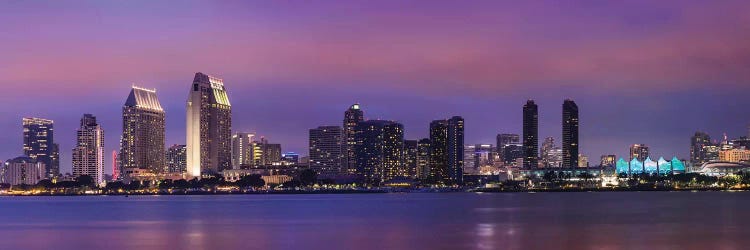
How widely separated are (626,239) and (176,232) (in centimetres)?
3755

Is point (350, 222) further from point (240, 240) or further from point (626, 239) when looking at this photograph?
point (626, 239)

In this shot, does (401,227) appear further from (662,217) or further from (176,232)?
(662,217)

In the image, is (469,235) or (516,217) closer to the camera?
(469,235)

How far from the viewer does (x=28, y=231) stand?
307 ft

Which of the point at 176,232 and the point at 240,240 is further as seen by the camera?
the point at 176,232

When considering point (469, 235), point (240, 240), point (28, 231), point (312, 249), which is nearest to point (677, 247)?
point (469, 235)

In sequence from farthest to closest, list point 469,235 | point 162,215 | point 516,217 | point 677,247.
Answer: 1. point 162,215
2. point 516,217
3. point 469,235
4. point 677,247

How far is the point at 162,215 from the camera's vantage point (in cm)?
12444

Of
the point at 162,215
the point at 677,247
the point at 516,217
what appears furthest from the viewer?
the point at 162,215

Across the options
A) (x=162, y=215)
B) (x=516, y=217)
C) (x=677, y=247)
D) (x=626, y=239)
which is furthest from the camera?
(x=162, y=215)

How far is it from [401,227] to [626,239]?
23.0 m

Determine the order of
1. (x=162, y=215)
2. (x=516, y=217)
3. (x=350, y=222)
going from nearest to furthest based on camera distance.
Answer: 1. (x=350, y=222)
2. (x=516, y=217)
3. (x=162, y=215)

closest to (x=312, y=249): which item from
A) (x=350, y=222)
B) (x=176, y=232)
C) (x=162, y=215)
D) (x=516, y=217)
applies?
(x=176, y=232)

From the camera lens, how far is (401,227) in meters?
92.1
